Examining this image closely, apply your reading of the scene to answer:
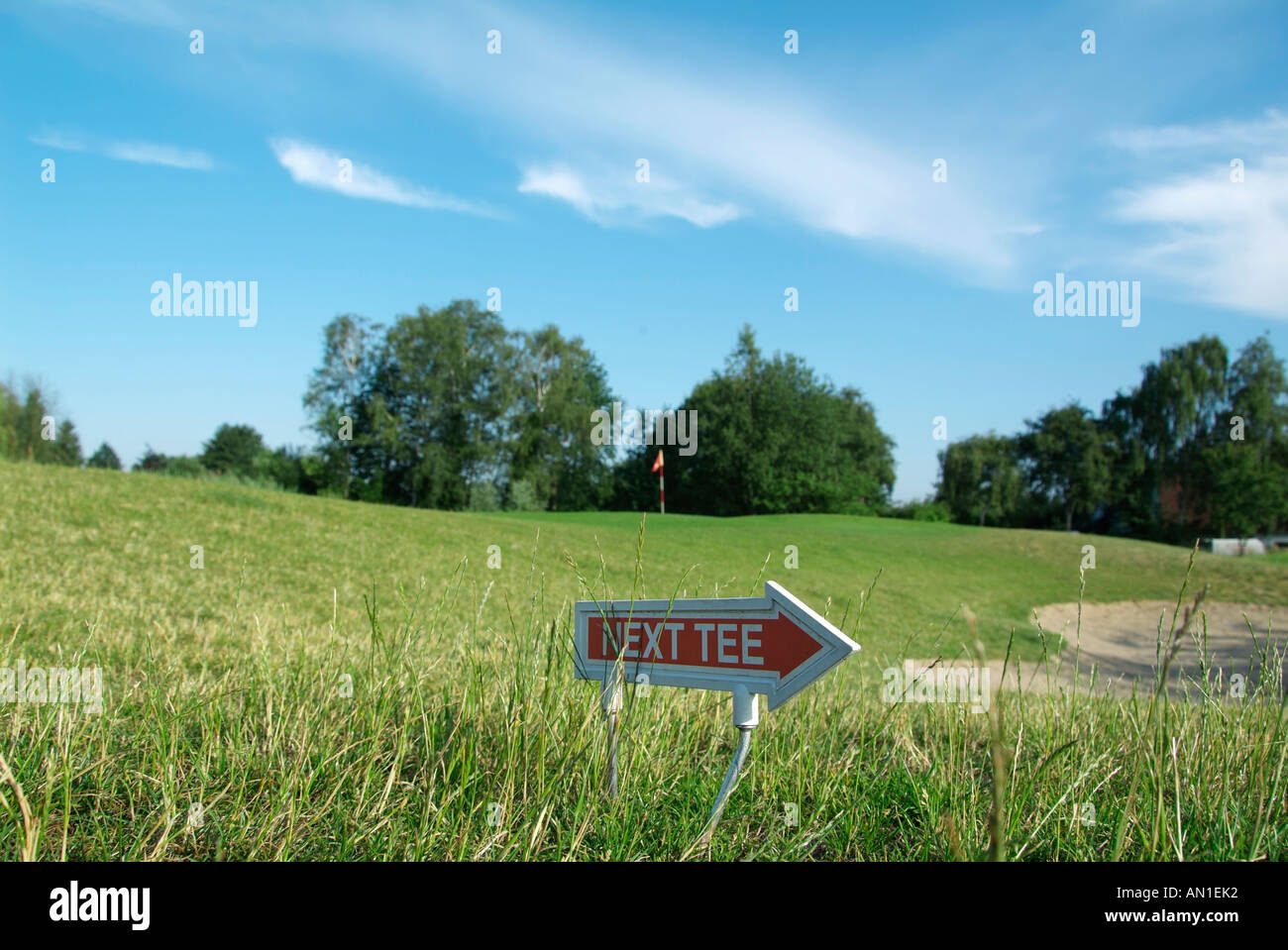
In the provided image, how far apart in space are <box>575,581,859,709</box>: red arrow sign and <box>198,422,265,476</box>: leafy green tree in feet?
253

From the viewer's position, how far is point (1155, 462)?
49.2 m

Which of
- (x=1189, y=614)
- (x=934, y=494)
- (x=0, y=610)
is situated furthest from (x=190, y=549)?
(x=934, y=494)

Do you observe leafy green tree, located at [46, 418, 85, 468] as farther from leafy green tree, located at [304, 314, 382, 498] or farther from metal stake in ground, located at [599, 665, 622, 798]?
metal stake in ground, located at [599, 665, 622, 798]

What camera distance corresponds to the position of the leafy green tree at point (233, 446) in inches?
2886

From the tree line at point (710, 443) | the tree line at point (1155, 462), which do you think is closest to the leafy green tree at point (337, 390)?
the tree line at point (710, 443)

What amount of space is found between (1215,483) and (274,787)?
51545 mm

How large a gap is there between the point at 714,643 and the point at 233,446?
3402 inches

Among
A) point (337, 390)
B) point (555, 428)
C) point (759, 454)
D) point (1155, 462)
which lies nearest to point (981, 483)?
point (1155, 462)

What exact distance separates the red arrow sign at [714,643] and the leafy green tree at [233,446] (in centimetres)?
7705

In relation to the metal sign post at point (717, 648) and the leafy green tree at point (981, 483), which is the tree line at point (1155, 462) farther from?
the metal sign post at point (717, 648)

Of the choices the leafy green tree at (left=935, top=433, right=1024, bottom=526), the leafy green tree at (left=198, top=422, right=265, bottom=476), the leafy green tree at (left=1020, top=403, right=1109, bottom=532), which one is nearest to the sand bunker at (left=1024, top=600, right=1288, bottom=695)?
the leafy green tree at (left=1020, top=403, right=1109, bottom=532)

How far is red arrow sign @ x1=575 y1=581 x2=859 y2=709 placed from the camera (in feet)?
5.88
